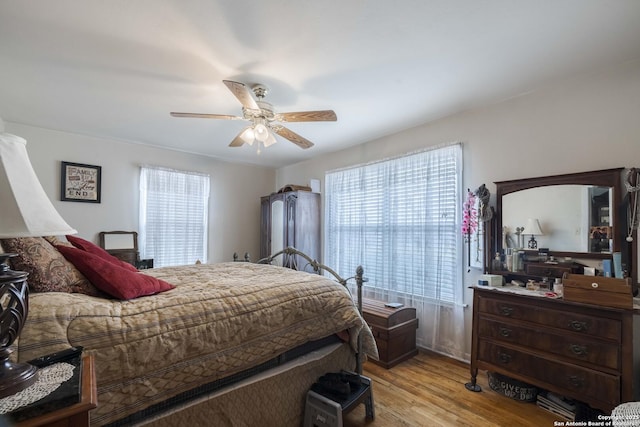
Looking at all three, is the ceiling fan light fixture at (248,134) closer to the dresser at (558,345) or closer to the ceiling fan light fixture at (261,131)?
the ceiling fan light fixture at (261,131)

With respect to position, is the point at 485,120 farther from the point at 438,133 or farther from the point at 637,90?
the point at 637,90

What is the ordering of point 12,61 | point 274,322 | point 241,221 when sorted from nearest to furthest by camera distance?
point 274,322 < point 12,61 < point 241,221

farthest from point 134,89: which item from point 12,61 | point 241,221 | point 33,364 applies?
point 241,221

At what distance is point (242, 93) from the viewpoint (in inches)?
78.8

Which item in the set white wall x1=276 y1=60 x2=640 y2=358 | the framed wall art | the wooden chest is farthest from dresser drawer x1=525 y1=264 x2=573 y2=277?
the framed wall art

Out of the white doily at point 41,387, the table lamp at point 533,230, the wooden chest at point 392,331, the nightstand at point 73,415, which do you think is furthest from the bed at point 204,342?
the table lamp at point 533,230

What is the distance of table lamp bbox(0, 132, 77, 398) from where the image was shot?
0.77 m

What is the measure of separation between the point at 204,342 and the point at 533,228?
2687 millimetres

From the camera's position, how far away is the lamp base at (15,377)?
74 centimetres

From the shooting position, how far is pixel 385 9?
1.59 metres

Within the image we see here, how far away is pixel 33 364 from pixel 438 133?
3.47 metres

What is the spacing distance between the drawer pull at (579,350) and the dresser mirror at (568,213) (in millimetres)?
709

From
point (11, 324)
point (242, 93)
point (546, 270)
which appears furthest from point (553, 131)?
point (11, 324)

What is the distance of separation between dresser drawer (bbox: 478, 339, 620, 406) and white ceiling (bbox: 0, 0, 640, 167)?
2107 mm
